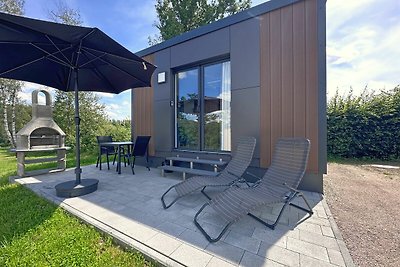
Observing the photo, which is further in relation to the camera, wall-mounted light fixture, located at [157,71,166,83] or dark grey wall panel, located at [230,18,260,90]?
wall-mounted light fixture, located at [157,71,166,83]

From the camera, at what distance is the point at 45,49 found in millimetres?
3375

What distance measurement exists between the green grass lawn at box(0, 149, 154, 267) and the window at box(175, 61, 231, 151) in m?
3.23

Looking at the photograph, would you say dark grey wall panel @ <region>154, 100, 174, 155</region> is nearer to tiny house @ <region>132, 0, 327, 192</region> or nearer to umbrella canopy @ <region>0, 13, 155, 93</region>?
tiny house @ <region>132, 0, 327, 192</region>

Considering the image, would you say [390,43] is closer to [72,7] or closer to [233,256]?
[233,256]

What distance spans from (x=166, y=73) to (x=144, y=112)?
152cm

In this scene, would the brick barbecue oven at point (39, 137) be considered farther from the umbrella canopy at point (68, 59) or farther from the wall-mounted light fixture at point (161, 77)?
the wall-mounted light fixture at point (161, 77)

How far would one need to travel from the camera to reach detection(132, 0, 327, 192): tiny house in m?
3.54

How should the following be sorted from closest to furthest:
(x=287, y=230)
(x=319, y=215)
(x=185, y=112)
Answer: (x=287, y=230)
(x=319, y=215)
(x=185, y=112)

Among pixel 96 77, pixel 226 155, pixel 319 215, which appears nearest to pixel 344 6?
pixel 226 155

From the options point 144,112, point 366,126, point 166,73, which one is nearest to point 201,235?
point 166,73

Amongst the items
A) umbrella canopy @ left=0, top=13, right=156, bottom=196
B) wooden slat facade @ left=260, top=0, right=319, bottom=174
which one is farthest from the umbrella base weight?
wooden slat facade @ left=260, top=0, right=319, bottom=174

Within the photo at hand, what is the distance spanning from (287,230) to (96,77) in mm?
4937

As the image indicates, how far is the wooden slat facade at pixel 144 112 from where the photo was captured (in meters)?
6.09

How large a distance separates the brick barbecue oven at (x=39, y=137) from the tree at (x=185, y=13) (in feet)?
32.9
